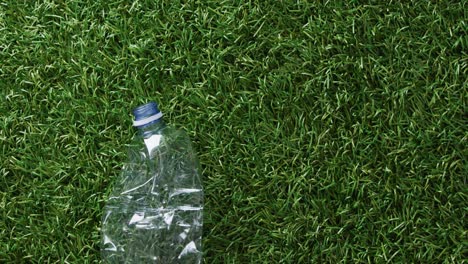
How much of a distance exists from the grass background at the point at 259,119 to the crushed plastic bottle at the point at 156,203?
0.04 meters

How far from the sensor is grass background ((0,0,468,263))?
1636 mm

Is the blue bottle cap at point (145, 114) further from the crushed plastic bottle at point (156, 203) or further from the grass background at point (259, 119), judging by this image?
the grass background at point (259, 119)

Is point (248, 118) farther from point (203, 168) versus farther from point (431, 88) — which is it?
point (431, 88)

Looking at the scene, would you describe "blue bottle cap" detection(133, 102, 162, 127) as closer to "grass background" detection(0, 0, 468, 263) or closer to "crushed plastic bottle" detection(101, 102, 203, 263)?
"crushed plastic bottle" detection(101, 102, 203, 263)

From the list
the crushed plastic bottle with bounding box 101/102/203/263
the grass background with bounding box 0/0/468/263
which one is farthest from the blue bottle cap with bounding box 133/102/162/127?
the grass background with bounding box 0/0/468/263

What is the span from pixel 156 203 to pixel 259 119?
0.32 m

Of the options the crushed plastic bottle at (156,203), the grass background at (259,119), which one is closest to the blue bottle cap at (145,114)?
the crushed plastic bottle at (156,203)

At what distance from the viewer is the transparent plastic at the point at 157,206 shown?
1623 millimetres

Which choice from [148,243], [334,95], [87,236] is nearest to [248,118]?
[334,95]

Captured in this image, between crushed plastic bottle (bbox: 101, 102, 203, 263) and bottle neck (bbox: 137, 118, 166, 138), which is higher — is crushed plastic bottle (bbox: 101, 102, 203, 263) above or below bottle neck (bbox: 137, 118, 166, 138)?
below

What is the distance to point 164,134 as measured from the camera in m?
1.67

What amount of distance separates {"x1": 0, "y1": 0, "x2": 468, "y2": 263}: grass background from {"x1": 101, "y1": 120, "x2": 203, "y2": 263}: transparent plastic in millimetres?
38

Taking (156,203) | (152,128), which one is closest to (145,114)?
(152,128)

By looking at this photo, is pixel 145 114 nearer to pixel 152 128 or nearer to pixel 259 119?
pixel 152 128
